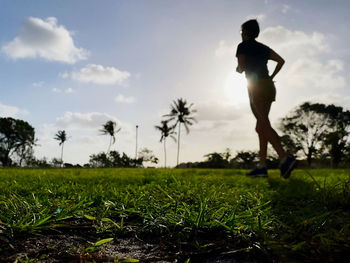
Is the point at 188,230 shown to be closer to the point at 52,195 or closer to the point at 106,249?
the point at 106,249

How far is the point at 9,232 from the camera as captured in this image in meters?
1.14

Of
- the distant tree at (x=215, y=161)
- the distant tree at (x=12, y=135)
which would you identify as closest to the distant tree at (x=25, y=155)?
the distant tree at (x=12, y=135)

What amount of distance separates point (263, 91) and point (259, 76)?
0.33 metres

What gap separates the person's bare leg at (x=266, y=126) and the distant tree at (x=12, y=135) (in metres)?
62.6

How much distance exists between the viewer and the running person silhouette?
204 inches

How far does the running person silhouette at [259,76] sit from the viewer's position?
17.0 feet

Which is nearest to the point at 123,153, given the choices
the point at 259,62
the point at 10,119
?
the point at 10,119

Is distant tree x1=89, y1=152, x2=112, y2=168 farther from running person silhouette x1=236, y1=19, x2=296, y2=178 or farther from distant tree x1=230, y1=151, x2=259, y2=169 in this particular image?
running person silhouette x1=236, y1=19, x2=296, y2=178

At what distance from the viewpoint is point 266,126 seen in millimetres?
5059

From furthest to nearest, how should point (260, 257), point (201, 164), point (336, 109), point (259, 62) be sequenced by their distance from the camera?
point (201, 164) → point (336, 109) → point (259, 62) → point (260, 257)

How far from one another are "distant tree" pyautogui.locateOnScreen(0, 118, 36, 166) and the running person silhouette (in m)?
62.4

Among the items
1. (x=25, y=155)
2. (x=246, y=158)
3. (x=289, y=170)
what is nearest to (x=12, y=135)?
(x=25, y=155)

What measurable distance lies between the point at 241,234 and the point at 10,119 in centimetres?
6638

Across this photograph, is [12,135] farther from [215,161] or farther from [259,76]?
[259,76]
